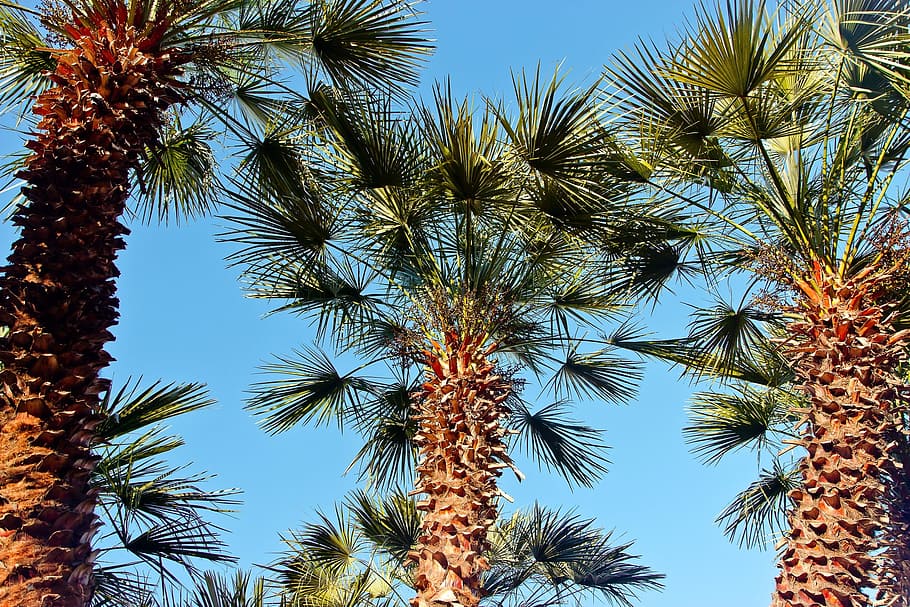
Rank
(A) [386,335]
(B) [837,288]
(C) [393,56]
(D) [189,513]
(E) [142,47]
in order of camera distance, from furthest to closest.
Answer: (A) [386,335] < (C) [393,56] < (B) [837,288] < (E) [142,47] < (D) [189,513]

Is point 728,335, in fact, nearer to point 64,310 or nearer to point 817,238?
point 817,238

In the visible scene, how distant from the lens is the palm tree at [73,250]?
4008mm

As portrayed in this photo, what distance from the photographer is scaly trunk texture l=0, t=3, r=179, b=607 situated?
3979 mm

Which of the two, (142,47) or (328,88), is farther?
(328,88)

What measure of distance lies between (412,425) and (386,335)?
106cm

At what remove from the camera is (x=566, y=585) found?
9477mm

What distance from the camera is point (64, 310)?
432cm

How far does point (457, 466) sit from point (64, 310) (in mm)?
3143

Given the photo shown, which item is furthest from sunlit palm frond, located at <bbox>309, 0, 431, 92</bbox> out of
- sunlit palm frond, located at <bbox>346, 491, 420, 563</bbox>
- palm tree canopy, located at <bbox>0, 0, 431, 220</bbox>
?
sunlit palm frond, located at <bbox>346, 491, 420, 563</bbox>

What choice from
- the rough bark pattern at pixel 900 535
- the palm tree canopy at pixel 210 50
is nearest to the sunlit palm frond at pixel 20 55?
the palm tree canopy at pixel 210 50

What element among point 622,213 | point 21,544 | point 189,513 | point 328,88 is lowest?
point 21,544

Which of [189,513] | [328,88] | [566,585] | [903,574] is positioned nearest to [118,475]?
[189,513]

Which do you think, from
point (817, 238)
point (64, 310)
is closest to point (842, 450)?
point (817, 238)

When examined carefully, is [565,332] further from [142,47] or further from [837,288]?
[142,47]
